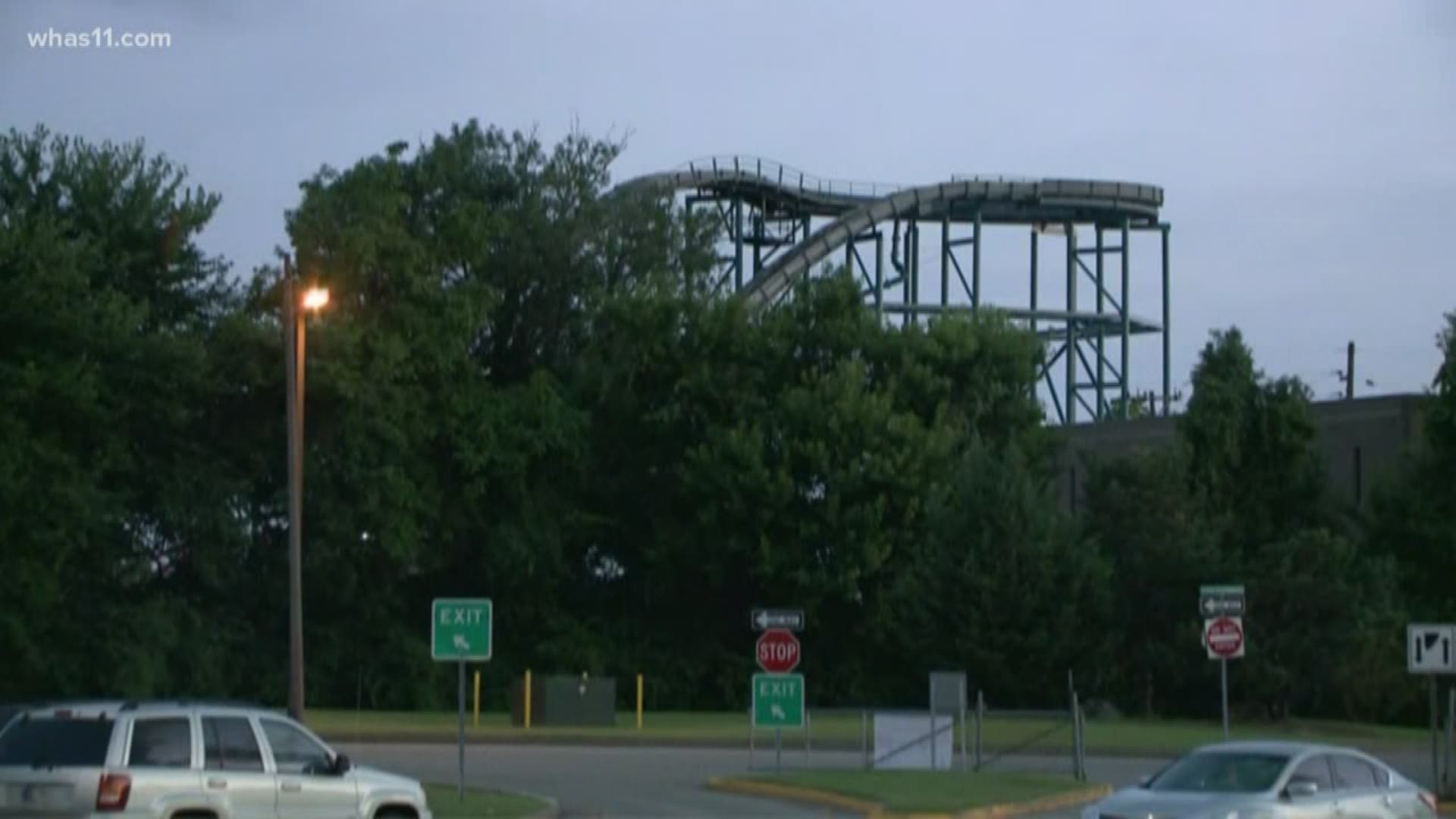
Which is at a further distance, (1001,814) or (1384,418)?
(1384,418)

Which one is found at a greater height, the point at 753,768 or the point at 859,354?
the point at 859,354

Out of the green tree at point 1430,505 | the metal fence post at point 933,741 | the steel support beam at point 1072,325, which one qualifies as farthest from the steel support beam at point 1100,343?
the metal fence post at point 933,741

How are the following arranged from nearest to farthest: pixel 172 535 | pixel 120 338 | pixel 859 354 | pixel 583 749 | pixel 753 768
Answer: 1. pixel 753 768
2. pixel 583 749
3. pixel 120 338
4. pixel 172 535
5. pixel 859 354

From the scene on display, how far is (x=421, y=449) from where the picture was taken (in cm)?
6538

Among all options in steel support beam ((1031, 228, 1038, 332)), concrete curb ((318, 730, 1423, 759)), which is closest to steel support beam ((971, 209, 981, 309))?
steel support beam ((1031, 228, 1038, 332))

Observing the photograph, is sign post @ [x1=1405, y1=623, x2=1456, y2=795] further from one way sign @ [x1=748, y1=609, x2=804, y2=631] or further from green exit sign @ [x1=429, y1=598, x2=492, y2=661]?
green exit sign @ [x1=429, y1=598, x2=492, y2=661]

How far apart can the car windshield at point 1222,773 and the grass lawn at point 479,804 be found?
790 centimetres

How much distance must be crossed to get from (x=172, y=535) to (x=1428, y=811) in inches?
1876

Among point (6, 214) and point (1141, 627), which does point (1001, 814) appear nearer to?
point (1141, 627)

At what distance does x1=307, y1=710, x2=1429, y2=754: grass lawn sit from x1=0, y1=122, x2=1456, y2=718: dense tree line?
9.54ft

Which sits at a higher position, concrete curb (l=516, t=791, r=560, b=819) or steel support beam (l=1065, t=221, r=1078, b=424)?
steel support beam (l=1065, t=221, r=1078, b=424)

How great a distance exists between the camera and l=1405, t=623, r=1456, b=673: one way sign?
31359 millimetres

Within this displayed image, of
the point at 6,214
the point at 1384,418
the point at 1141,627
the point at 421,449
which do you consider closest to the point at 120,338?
the point at 6,214

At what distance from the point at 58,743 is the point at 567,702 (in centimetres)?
3362
